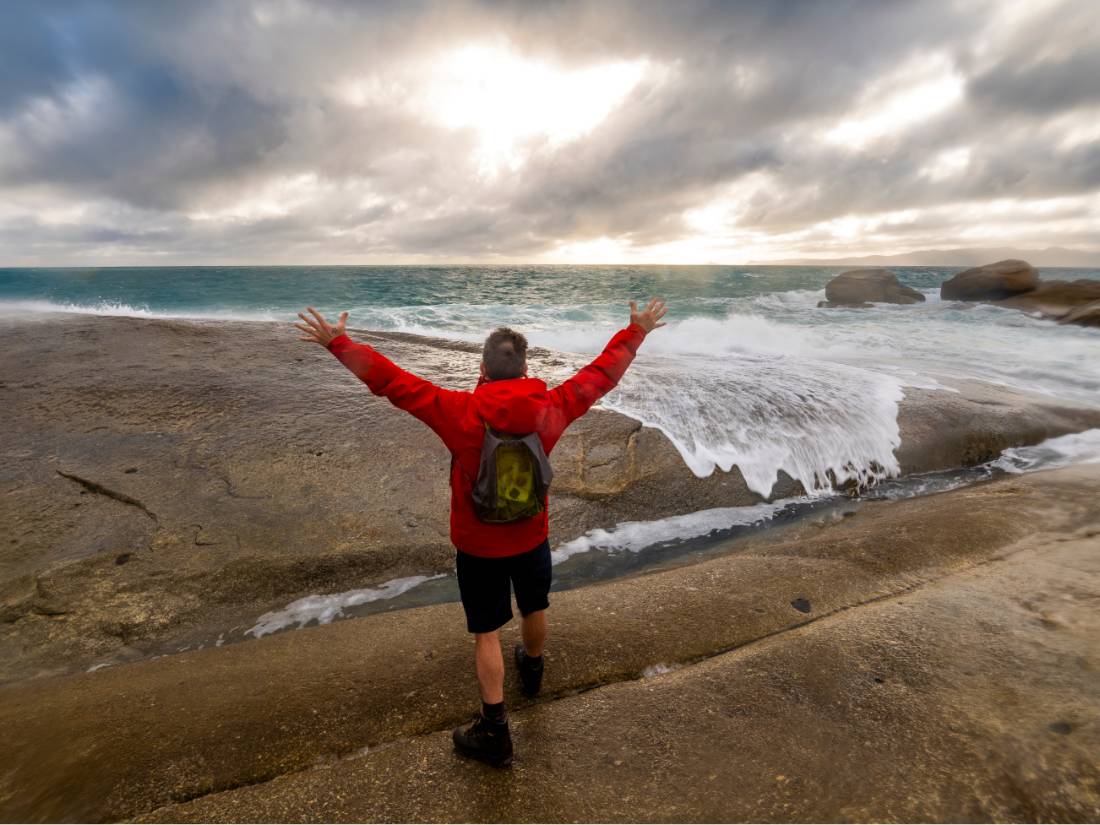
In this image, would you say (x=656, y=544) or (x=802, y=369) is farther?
(x=802, y=369)

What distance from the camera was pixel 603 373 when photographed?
258cm

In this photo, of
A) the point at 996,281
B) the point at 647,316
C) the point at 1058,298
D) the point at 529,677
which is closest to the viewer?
the point at 529,677

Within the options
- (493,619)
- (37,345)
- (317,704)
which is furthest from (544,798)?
(37,345)

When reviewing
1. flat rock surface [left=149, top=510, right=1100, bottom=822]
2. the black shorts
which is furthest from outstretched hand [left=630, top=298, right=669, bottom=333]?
flat rock surface [left=149, top=510, right=1100, bottom=822]

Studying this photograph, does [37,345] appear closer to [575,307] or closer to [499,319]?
[499,319]

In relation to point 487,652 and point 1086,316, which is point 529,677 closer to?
point 487,652

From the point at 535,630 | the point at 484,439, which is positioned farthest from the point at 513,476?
the point at 535,630

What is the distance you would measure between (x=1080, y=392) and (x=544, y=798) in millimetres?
13573

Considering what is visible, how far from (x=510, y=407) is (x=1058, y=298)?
3349 centimetres

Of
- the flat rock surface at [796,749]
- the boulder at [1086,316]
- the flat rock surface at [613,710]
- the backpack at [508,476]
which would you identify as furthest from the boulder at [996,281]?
the backpack at [508,476]

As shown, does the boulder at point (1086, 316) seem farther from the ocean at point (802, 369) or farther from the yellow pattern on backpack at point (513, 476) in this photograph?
the yellow pattern on backpack at point (513, 476)

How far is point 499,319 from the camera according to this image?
22.2 meters

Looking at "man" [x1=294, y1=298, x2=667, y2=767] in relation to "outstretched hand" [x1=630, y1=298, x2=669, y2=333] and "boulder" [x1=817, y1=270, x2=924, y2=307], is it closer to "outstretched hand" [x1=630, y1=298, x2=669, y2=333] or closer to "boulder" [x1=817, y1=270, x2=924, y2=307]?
"outstretched hand" [x1=630, y1=298, x2=669, y2=333]

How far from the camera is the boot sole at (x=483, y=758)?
2.17 meters
